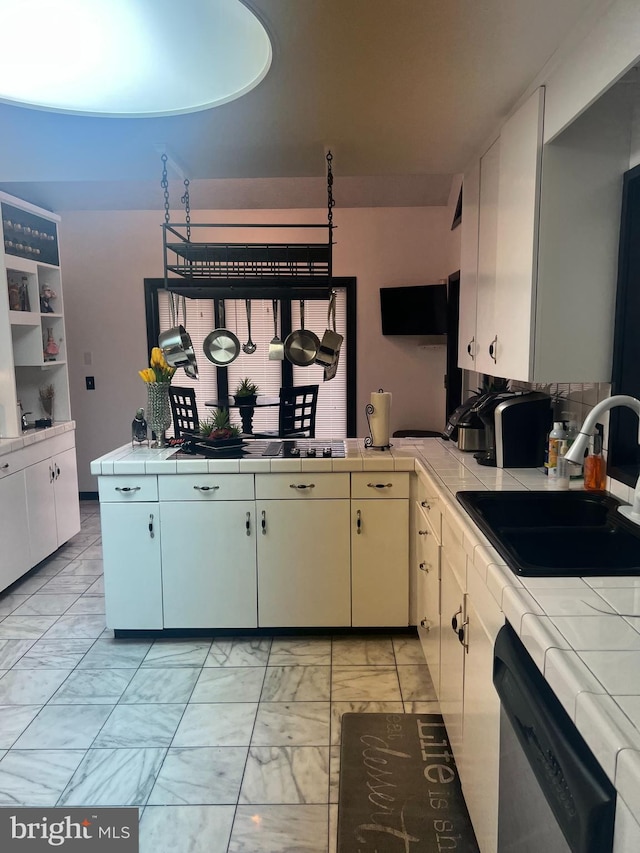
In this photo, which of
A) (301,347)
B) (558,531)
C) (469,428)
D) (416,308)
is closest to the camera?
(558,531)

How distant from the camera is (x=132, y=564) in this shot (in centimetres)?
295

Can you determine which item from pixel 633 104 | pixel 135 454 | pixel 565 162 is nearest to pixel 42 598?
pixel 135 454

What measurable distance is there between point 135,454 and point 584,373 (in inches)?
83.5

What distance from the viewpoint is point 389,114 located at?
7.11 ft

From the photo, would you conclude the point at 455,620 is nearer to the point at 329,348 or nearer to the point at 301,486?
the point at 301,486

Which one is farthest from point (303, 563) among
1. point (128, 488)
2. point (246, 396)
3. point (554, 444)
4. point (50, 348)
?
point (50, 348)

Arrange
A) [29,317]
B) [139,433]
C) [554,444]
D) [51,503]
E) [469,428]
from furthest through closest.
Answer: [51,503] < [29,317] < [139,433] < [469,428] < [554,444]

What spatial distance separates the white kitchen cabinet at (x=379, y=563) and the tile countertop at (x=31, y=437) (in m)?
2.13

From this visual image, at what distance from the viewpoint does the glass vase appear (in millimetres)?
3141

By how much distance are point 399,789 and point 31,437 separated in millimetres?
3003

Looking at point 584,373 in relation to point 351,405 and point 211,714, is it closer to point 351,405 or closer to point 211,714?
point 211,714

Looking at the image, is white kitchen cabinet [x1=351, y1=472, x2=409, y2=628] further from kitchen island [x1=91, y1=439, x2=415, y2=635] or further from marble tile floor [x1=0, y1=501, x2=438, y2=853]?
marble tile floor [x1=0, y1=501, x2=438, y2=853]

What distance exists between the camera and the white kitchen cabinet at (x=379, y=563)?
9.53 feet

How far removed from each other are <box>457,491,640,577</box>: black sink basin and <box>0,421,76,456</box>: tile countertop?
276 centimetres
